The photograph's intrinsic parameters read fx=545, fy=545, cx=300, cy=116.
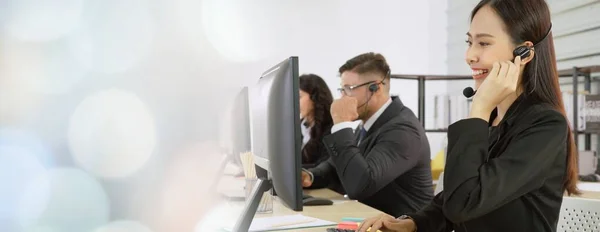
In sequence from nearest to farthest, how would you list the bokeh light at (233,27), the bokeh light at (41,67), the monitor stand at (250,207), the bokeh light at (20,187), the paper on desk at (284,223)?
the monitor stand at (250,207)
the paper on desk at (284,223)
the bokeh light at (41,67)
the bokeh light at (20,187)
the bokeh light at (233,27)

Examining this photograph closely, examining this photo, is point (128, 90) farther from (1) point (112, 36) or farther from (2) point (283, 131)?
(2) point (283, 131)

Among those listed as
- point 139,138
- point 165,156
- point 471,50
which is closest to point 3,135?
point 139,138

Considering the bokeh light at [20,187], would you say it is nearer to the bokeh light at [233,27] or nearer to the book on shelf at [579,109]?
the bokeh light at [233,27]

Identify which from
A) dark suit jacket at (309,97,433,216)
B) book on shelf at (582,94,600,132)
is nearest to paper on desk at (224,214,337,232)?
dark suit jacket at (309,97,433,216)

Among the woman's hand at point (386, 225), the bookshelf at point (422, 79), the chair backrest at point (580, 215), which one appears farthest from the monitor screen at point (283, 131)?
the bookshelf at point (422, 79)

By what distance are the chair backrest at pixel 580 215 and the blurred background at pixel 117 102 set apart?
153cm

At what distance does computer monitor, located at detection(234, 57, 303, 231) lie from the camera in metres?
1.04

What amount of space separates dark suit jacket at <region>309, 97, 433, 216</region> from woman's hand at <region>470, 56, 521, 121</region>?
0.87 m

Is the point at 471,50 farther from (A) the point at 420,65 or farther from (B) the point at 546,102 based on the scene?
(A) the point at 420,65

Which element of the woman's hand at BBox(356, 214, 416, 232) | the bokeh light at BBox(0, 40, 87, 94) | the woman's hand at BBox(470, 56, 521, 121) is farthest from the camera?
the bokeh light at BBox(0, 40, 87, 94)

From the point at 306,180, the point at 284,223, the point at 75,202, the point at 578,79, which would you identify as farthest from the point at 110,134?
the point at 578,79

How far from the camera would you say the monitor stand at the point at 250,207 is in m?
1.02

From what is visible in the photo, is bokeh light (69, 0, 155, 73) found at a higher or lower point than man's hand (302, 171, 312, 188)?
higher

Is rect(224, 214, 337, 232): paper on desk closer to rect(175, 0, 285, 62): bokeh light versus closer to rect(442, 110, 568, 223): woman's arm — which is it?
rect(442, 110, 568, 223): woman's arm
